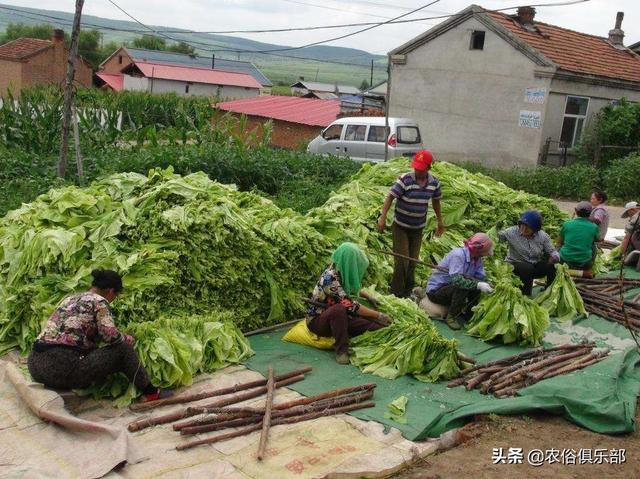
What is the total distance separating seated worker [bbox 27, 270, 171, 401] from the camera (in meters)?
4.98

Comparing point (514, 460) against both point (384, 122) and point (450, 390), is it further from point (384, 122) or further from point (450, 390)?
point (384, 122)

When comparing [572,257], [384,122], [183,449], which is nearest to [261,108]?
[384,122]

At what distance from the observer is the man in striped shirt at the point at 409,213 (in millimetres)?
8055

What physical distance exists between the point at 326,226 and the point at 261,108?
23.7m

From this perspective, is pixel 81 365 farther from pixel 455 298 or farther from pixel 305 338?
pixel 455 298

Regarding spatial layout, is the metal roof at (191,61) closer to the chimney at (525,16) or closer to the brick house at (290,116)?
the brick house at (290,116)

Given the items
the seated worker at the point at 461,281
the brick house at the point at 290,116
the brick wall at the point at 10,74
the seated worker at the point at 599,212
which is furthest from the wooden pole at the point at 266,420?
the brick wall at the point at 10,74

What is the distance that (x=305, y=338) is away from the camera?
21.5 feet

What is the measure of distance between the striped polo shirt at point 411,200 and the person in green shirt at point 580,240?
227 cm

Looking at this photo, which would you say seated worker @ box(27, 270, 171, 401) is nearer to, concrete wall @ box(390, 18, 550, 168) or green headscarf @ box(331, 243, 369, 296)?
green headscarf @ box(331, 243, 369, 296)

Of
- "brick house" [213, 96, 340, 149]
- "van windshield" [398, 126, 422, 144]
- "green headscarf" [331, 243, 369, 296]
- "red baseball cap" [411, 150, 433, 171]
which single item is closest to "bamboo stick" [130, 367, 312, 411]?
"green headscarf" [331, 243, 369, 296]

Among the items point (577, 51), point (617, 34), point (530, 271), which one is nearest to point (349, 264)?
point (530, 271)

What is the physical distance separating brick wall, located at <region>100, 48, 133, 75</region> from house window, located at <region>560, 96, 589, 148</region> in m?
43.2

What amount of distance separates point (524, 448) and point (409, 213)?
12.4ft
